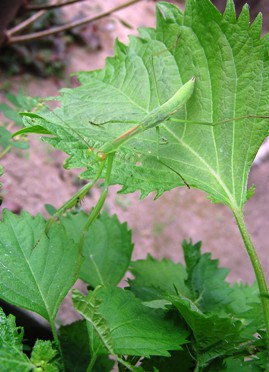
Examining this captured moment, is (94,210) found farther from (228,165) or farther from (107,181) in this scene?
(228,165)

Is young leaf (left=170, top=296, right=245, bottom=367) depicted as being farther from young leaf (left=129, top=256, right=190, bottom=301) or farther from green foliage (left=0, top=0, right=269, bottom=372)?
young leaf (left=129, top=256, right=190, bottom=301)

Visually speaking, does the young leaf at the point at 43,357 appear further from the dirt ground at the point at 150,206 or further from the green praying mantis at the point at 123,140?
the dirt ground at the point at 150,206

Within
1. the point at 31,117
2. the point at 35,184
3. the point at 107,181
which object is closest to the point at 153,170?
the point at 107,181

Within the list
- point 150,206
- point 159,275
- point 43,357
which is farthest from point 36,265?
point 150,206

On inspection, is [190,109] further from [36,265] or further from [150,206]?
[150,206]

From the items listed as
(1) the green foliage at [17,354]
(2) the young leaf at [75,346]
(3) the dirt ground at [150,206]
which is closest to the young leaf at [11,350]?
(1) the green foliage at [17,354]

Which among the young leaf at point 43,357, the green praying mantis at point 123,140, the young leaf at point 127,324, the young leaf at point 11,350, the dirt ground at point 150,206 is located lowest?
the dirt ground at point 150,206

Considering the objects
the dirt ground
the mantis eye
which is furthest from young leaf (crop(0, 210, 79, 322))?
the dirt ground

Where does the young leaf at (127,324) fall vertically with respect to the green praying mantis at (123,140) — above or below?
below
